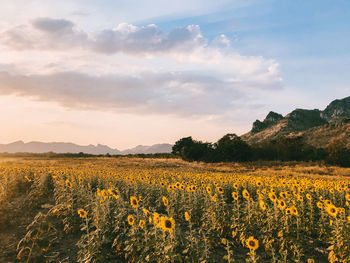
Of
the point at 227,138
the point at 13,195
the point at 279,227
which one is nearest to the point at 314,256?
the point at 279,227

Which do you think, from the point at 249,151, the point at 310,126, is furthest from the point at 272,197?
the point at 310,126

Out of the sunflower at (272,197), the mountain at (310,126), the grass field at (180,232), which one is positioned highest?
the mountain at (310,126)

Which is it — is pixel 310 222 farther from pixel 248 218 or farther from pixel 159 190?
pixel 159 190

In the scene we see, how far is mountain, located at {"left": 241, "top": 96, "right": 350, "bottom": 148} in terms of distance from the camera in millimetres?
74500

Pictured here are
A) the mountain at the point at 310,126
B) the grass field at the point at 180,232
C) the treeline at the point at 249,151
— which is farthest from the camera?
the mountain at the point at 310,126

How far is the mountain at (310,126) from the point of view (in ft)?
244

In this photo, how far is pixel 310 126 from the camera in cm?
12625

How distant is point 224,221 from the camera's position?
718 centimetres

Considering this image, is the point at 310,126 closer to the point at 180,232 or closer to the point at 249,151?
the point at 249,151

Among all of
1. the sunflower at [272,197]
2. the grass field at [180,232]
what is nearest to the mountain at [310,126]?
the grass field at [180,232]

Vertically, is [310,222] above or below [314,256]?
above

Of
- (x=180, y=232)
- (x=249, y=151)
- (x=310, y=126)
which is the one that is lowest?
(x=180, y=232)

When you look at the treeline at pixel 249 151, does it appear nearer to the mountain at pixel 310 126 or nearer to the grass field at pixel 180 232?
the mountain at pixel 310 126

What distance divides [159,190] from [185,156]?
4327cm
